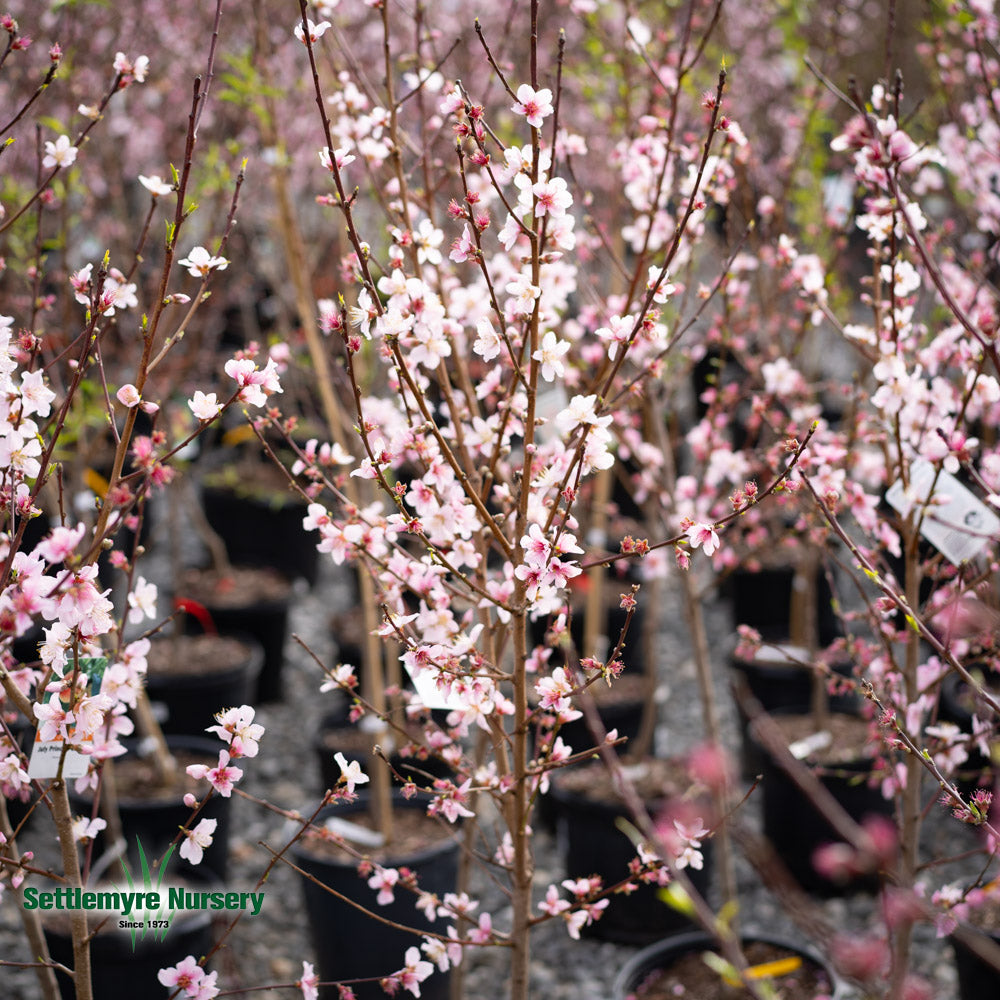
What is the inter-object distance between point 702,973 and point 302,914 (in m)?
1.31

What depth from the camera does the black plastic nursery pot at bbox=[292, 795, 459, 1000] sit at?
2850 mm

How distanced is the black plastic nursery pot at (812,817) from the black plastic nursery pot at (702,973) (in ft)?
2.06

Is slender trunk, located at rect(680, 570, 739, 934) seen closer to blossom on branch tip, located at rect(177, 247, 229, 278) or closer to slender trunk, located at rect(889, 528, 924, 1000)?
slender trunk, located at rect(889, 528, 924, 1000)

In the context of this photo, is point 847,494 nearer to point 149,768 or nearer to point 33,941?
point 33,941

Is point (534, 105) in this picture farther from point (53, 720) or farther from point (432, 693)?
point (53, 720)

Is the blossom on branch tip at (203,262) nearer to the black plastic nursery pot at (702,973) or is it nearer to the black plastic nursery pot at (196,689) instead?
the black plastic nursery pot at (702,973)

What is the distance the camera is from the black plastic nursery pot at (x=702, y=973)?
2.67 m

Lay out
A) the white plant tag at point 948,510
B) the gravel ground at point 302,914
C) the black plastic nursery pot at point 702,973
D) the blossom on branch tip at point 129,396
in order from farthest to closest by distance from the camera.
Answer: the gravel ground at point 302,914
the black plastic nursery pot at point 702,973
the white plant tag at point 948,510
the blossom on branch tip at point 129,396

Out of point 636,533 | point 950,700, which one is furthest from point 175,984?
point 636,533

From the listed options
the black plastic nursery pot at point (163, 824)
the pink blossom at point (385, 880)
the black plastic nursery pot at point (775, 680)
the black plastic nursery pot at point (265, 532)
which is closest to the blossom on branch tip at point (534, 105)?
the pink blossom at point (385, 880)

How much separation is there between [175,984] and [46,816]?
91.3 inches

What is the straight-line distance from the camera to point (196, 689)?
3.97m

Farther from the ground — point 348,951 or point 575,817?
point 575,817

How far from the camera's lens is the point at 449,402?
224 centimetres
